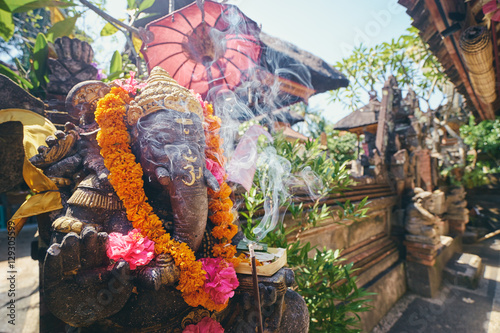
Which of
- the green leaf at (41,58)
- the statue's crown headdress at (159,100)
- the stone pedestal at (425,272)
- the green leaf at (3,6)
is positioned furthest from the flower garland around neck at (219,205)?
the stone pedestal at (425,272)

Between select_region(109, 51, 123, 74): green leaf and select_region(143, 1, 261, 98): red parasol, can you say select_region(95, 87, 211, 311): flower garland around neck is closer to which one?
select_region(109, 51, 123, 74): green leaf

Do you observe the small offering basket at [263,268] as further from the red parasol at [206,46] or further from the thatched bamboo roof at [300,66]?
the thatched bamboo roof at [300,66]

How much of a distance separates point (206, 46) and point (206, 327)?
3919 mm

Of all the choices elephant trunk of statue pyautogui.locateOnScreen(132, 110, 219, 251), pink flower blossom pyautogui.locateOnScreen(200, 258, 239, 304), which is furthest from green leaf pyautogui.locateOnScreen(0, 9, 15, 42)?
pink flower blossom pyautogui.locateOnScreen(200, 258, 239, 304)

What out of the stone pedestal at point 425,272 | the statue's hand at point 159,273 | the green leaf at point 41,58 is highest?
the green leaf at point 41,58

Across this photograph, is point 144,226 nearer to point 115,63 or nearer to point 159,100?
point 159,100

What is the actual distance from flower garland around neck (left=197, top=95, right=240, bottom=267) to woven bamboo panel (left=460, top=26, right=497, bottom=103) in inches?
136

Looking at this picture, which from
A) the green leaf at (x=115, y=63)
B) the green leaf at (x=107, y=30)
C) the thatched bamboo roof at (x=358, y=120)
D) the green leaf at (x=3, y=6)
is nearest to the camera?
the green leaf at (x=3, y=6)

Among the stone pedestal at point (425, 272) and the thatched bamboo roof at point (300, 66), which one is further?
the thatched bamboo roof at point (300, 66)

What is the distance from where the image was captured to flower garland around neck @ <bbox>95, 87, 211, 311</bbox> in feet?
4.64

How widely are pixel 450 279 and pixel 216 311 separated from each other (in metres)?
6.81

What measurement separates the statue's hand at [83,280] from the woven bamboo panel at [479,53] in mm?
4415

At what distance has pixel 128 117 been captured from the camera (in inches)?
63.2

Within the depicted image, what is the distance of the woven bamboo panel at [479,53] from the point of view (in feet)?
9.89
